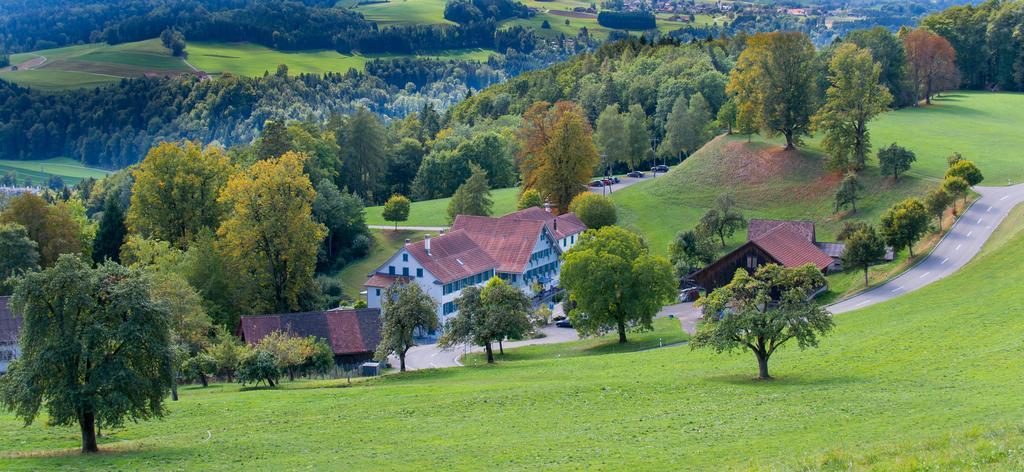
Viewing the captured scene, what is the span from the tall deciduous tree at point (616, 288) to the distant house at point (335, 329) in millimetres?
12792

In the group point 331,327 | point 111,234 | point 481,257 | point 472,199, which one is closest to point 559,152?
point 472,199

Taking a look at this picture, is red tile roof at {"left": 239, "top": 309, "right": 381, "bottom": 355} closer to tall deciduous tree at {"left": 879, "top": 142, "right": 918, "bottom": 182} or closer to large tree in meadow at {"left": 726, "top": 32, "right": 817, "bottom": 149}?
large tree in meadow at {"left": 726, "top": 32, "right": 817, "bottom": 149}

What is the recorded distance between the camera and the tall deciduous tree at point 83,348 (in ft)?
106

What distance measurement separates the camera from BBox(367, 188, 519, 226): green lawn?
103 meters

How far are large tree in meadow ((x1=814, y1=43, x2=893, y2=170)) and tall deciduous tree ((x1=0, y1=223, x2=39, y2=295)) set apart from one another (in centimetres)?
6413

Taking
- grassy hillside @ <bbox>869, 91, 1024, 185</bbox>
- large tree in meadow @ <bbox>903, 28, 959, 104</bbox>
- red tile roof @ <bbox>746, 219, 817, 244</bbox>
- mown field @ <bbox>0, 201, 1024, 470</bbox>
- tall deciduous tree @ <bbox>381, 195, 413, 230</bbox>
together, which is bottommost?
mown field @ <bbox>0, 201, 1024, 470</bbox>

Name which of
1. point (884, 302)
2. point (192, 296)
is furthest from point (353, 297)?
point (884, 302)

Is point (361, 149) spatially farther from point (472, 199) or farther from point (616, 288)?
point (616, 288)

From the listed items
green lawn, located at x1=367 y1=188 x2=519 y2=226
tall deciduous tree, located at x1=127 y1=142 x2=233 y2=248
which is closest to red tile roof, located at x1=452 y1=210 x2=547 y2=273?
green lawn, located at x1=367 y1=188 x2=519 y2=226

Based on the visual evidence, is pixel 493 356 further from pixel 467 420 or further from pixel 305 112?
pixel 305 112

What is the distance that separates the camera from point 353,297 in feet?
279

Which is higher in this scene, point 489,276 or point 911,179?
point 911,179

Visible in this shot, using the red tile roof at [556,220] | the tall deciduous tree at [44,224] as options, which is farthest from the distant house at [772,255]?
the tall deciduous tree at [44,224]

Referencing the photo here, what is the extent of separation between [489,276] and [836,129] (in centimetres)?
3314
